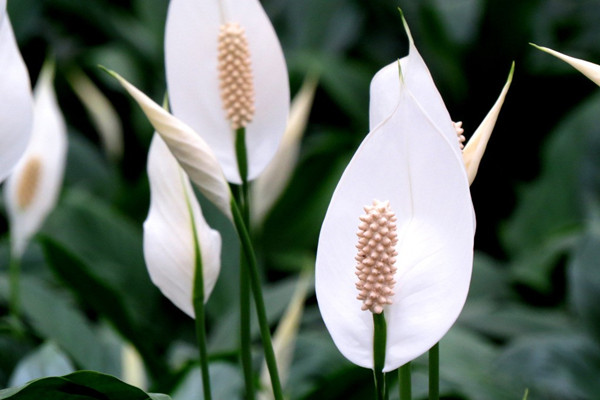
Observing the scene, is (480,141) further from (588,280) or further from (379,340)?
(588,280)

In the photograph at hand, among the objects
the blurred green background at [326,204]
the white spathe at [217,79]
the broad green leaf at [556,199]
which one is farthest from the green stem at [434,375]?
the broad green leaf at [556,199]

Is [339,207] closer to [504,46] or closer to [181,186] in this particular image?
[181,186]

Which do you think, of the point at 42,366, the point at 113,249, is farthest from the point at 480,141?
the point at 113,249

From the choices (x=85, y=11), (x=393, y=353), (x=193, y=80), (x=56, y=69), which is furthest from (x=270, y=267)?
(x=393, y=353)

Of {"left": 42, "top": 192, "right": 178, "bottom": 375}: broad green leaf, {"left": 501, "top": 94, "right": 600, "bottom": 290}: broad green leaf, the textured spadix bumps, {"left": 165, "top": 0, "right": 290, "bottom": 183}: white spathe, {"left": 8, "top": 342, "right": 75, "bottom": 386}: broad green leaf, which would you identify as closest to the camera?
the textured spadix bumps

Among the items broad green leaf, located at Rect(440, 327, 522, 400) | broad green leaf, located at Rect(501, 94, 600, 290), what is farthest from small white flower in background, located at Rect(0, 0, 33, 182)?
broad green leaf, located at Rect(501, 94, 600, 290)

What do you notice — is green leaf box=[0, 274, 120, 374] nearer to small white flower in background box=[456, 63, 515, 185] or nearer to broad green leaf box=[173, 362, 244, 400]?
broad green leaf box=[173, 362, 244, 400]

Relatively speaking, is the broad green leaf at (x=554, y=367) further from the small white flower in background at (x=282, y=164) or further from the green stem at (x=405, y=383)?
the green stem at (x=405, y=383)
